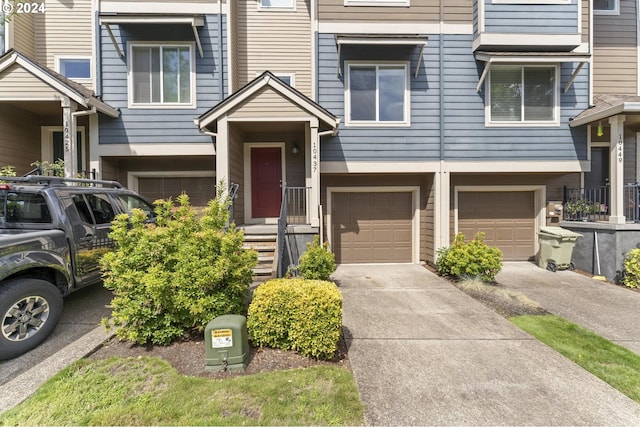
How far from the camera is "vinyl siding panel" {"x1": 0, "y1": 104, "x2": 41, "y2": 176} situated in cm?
696

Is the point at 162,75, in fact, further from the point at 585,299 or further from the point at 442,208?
the point at 585,299

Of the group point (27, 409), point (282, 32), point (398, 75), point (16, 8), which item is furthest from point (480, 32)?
point (16, 8)

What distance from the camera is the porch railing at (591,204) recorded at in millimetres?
7436

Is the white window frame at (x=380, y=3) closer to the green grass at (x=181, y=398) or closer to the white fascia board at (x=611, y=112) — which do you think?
the white fascia board at (x=611, y=112)

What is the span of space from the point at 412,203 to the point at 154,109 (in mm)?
7464

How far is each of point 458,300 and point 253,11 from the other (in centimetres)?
913

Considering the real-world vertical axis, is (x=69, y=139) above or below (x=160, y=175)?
above

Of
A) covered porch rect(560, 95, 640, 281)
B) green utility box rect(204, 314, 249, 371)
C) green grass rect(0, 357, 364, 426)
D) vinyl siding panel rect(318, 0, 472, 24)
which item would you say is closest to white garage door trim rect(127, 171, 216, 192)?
vinyl siding panel rect(318, 0, 472, 24)

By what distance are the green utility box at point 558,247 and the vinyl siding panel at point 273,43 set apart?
7.60 meters

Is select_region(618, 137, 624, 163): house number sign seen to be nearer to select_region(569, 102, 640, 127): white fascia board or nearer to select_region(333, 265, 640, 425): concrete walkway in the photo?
select_region(569, 102, 640, 127): white fascia board

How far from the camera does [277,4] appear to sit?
8.36 m

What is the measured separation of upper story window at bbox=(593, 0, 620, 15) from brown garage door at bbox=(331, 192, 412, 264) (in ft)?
25.7
